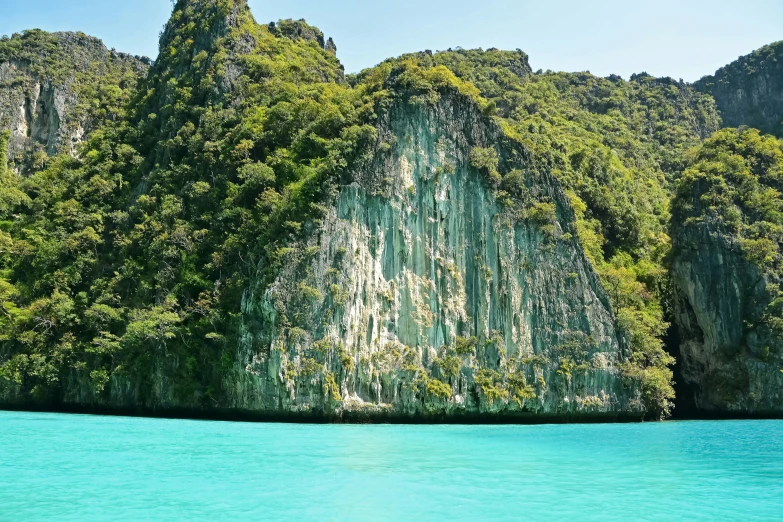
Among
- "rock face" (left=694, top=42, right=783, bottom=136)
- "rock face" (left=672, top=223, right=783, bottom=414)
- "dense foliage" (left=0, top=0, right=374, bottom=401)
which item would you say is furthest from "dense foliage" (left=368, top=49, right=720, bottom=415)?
"dense foliage" (left=0, top=0, right=374, bottom=401)

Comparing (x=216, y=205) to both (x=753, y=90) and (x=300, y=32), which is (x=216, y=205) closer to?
(x=300, y=32)

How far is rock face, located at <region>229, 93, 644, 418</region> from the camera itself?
2805cm

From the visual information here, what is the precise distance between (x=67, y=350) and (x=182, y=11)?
29.0 metres

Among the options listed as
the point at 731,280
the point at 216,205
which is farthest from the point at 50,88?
the point at 731,280

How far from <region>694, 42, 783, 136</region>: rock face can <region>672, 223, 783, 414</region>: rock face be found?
26.2 m

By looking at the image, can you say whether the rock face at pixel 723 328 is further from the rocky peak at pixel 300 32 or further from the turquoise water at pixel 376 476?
the rocky peak at pixel 300 32

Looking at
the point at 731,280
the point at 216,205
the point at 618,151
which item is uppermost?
the point at 618,151

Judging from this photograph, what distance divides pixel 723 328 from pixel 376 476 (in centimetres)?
2756

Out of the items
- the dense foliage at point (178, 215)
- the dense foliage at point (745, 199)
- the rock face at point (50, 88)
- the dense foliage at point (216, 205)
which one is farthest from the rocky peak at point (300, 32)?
the dense foliage at point (745, 199)

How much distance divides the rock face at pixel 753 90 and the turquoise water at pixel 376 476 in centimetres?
4621

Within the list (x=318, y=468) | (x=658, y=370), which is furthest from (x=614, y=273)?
(x=318, y=468)

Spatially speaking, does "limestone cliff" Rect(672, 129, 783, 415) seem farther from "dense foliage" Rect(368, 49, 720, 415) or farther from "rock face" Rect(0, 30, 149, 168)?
"rock face" Rect(0, 30, 149, 168)

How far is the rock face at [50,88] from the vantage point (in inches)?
2072

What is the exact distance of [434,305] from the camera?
30453mm
